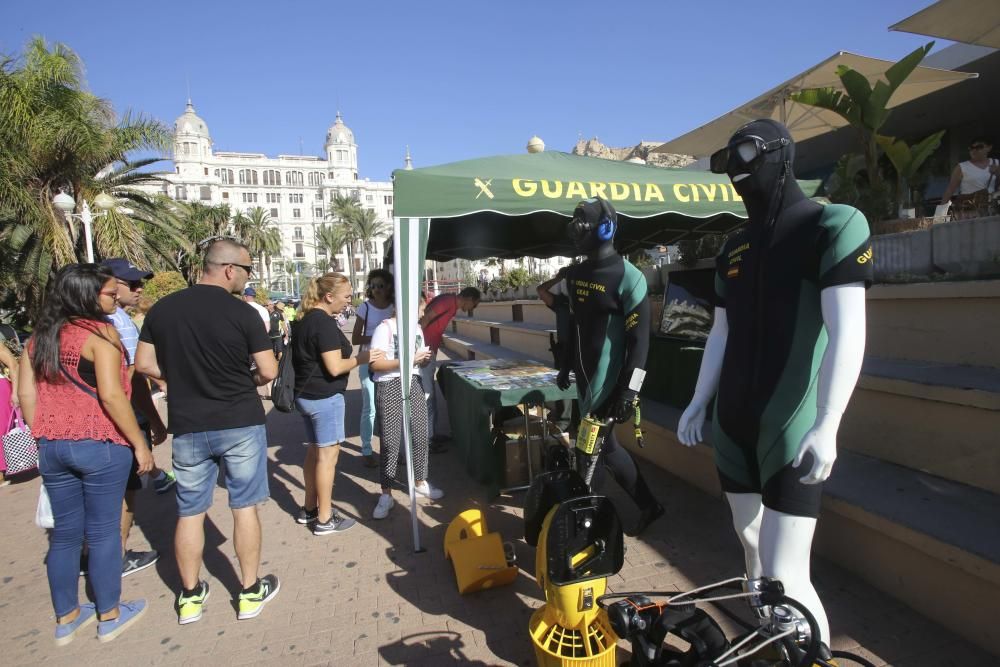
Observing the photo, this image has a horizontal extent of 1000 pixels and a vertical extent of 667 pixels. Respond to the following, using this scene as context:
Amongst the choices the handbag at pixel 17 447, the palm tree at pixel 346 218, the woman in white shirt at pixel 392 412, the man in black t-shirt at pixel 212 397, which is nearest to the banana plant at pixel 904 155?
the woman in white shirt at pixel 392 412

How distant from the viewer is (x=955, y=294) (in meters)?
3.31

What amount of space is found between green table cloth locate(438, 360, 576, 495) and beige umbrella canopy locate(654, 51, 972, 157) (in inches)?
252

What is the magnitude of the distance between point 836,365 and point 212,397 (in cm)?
271

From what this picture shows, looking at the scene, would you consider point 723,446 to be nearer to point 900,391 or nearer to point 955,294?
point 900,391

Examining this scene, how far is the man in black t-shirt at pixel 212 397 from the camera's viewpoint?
8.57 ft

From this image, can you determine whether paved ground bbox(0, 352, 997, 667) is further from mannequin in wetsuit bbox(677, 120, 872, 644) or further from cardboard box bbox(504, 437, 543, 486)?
mannequin in wetsuit bbox(677, 120, 872, 644)

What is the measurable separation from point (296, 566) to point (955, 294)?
4610mm

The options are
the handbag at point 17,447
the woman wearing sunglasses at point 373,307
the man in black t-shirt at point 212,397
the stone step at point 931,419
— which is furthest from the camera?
the handbag at point 17,447

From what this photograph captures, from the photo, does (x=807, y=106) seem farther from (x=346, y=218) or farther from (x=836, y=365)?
(x=346, y=218)

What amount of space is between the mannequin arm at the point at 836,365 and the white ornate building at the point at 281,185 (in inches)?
3695

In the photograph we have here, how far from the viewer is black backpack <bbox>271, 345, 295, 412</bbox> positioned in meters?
3.53

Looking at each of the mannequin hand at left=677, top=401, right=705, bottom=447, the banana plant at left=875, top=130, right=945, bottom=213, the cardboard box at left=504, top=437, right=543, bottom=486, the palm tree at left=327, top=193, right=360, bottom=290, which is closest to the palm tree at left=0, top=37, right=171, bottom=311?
the cardboard box at left=504, top=437, right=543, bottom=486

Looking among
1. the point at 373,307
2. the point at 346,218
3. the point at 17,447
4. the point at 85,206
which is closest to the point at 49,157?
the point at 85,206

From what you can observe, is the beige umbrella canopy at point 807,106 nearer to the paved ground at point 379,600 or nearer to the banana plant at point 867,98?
the banana plant at point 867,98
